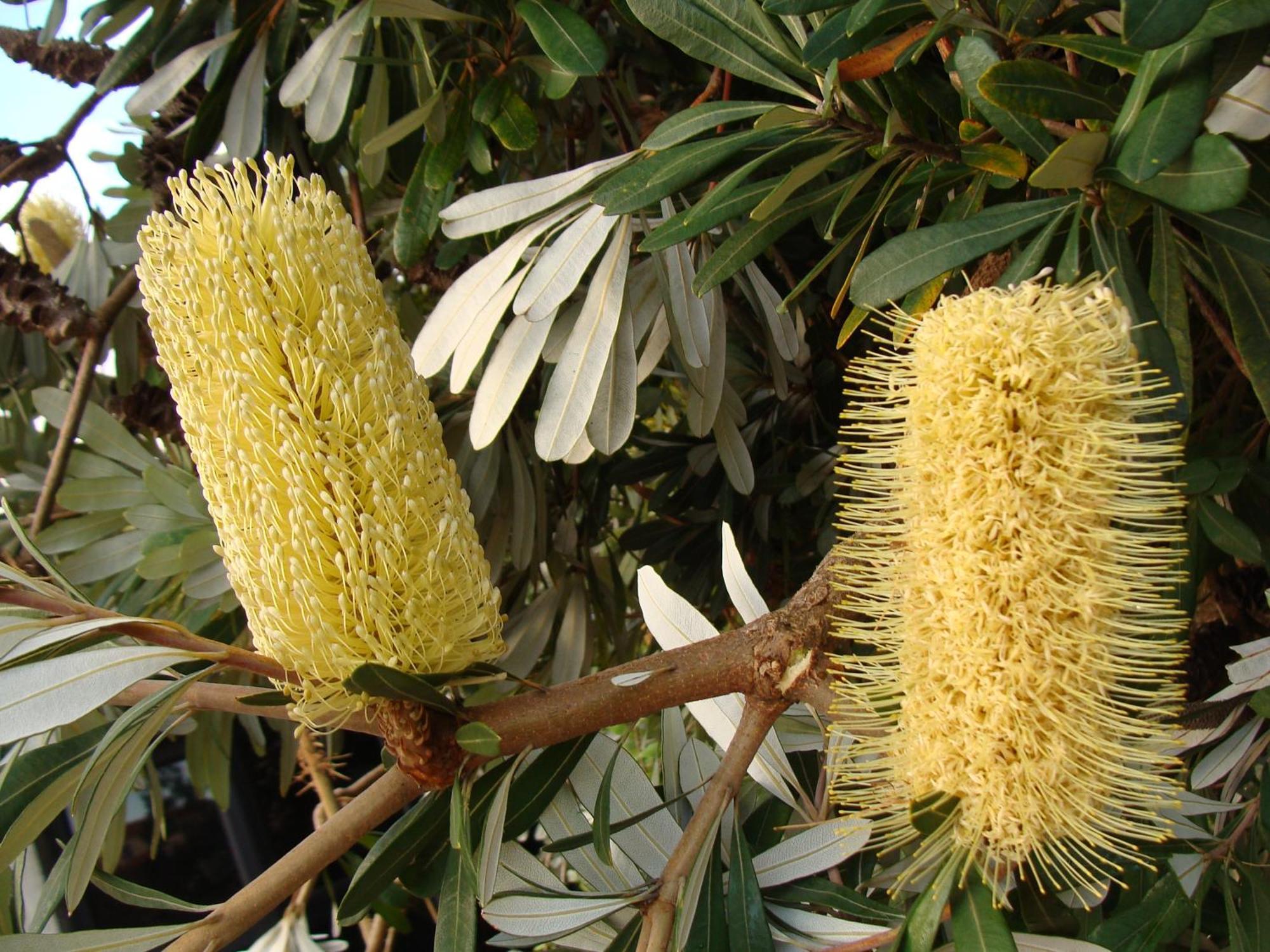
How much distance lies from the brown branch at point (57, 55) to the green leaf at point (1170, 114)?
1214 mm

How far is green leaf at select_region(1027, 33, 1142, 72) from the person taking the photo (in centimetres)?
50

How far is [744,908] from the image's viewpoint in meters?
0.63

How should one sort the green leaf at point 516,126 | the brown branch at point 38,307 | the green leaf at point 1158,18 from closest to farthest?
the green leaf at point 1158,18 < the green leaf at point 516,126 < the brown branch at point 38,307

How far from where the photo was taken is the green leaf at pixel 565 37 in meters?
0.76

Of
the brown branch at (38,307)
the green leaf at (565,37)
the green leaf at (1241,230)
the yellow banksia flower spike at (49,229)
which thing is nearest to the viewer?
the green leaf at (1241,230)

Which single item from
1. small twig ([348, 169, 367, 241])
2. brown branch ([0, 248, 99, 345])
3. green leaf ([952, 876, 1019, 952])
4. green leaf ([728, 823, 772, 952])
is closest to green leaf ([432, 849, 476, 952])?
green leaf ([728, 823, 772, 952])

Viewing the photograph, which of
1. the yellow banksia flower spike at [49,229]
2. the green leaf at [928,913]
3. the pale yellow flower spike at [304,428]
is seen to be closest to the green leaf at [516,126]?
the pale yellow flower spike at [304,428]

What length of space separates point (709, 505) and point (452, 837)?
2.46 ft

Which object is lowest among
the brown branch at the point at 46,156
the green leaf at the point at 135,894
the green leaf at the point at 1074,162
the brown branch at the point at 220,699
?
the green leaf at the point at 135,894

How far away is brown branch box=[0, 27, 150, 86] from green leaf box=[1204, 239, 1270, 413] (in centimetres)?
125

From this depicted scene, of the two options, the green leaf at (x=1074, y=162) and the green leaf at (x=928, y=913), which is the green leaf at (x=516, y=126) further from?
the green leaf at (x=928, y=913)

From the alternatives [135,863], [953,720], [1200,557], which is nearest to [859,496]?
[953,720]

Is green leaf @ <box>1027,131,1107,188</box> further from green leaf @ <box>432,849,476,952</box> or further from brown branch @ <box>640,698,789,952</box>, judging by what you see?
green leaf @ <box>432,849,476,952</box>

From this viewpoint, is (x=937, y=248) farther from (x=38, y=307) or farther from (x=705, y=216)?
(x=38, y=307)
